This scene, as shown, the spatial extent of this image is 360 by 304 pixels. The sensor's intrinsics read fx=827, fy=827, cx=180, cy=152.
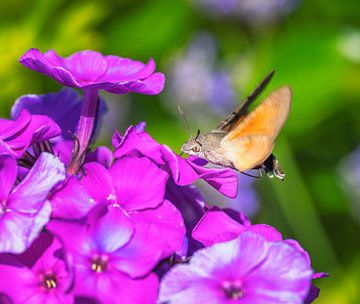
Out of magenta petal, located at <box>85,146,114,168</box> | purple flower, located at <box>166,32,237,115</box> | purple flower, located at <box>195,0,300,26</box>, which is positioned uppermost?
magenta petal, located at <box>85,146,114,168</box>

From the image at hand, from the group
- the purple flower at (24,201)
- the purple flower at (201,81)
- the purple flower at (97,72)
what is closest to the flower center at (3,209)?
the purple flower at (24,201)

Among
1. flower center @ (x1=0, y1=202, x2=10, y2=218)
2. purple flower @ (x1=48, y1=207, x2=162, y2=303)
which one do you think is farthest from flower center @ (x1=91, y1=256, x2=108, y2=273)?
flower center @ (x1=0, y1=202, x2=10, y2=218)

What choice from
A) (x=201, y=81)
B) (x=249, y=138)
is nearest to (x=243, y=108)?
(x=249, y=138)

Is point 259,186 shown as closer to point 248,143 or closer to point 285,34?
point 285,34

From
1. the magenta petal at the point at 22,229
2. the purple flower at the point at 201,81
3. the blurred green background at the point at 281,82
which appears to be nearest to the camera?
the magenta petal at the point at 22,229

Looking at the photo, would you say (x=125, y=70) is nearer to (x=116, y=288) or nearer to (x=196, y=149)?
(x=196, y=149)

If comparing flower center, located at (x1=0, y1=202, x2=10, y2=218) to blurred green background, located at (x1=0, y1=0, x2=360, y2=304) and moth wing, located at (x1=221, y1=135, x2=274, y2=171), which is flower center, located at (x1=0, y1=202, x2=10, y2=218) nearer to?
moth wing, located at (x1=221, y1=135, x2=274, y2=171)

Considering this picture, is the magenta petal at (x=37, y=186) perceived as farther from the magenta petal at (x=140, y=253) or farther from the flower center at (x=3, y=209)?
the magenta petal at (x=140, y=253)
